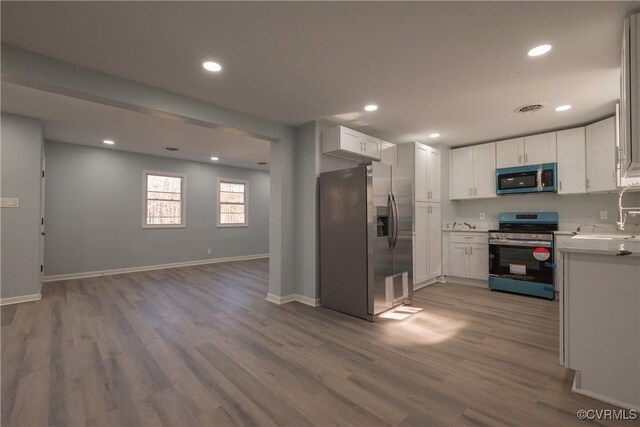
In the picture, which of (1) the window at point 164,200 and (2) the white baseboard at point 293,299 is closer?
(2) the white baseboard at point 293,299

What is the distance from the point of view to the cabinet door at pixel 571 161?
159 inches

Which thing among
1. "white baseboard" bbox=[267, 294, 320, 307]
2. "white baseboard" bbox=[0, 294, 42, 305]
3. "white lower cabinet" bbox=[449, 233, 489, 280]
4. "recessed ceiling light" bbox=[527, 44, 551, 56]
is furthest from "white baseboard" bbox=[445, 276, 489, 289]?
"white baseboard" bbox=[0, 294, 42, 305]

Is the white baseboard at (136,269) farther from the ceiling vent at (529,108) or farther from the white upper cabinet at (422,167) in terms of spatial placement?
the ceiling vent at (529,108)

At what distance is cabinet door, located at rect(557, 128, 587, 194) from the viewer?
4051 mm

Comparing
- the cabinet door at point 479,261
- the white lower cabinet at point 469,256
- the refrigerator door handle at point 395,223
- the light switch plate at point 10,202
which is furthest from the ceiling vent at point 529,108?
the light switch plate at point 10,202

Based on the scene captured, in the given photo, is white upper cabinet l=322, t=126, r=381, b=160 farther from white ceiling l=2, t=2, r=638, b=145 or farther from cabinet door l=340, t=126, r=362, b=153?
white ceiling l=2, t=2, r=638, b=145

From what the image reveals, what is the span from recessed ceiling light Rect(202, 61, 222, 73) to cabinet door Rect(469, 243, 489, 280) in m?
4.62

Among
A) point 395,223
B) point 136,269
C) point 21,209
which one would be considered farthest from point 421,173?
point 136,269

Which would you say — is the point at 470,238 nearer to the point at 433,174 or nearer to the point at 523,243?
the point at 523,243

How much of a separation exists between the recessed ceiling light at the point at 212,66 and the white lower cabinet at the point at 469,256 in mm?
4530

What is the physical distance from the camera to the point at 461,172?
5254 mm

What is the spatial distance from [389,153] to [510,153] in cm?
200

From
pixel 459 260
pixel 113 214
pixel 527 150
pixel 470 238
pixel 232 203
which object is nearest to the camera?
pixel 527 150

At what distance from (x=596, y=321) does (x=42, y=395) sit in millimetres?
3677
